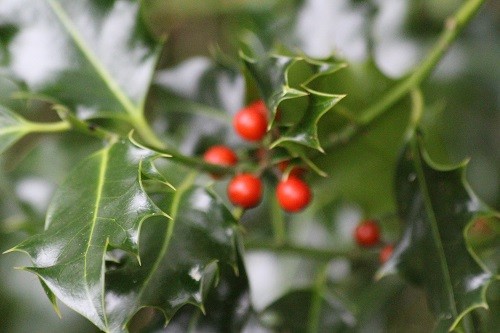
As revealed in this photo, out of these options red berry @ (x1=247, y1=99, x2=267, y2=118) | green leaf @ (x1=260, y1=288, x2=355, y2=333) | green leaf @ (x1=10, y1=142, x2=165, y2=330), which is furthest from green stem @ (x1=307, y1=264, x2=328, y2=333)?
green leaf @ (x1=10, y1=142, x2=165, y2=330)

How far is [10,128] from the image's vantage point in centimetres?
73

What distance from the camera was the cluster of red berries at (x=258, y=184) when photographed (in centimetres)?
73

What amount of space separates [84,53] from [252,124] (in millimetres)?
218

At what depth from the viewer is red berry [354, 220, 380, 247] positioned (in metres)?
0.90

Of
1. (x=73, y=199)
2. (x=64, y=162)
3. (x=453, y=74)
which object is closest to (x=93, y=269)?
(x=73, y=199)

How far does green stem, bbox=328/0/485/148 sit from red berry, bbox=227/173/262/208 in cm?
14

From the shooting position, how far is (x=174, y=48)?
156cm

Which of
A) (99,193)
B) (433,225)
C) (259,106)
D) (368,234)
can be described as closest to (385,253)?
(368,234)

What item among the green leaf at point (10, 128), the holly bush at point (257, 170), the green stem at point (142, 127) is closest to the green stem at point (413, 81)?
the holly bush at point (257, 170)

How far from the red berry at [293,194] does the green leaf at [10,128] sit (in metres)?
0.28

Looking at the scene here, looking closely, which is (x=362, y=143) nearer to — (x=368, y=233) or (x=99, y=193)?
(x=368, y=233)

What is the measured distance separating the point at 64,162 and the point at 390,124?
470 mm

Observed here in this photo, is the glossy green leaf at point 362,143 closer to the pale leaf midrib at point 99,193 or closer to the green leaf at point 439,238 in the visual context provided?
the green leaf at point 439,238

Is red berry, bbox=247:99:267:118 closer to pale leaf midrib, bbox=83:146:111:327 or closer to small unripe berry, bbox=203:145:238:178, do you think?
small unripe berry, bbox=203:145:238:178
